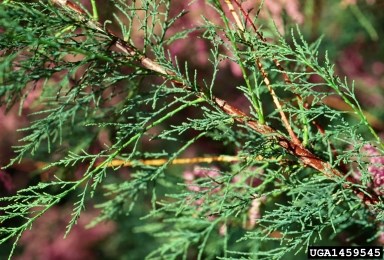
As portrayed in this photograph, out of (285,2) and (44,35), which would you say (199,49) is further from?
(44,35)

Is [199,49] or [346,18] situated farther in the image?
[346,18]

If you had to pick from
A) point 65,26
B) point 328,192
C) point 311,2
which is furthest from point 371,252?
point 311,2

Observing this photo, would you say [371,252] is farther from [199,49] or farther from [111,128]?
[199,49]

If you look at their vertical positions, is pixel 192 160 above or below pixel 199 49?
below

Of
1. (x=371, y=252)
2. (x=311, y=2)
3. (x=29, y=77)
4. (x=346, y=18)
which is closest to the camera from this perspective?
(x=29, y=77)

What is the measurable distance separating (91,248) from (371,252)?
3.16 metres

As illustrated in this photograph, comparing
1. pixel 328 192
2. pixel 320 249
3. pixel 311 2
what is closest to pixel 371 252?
pixel 320 249

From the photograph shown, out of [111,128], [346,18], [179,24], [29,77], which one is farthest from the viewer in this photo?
[346,18]

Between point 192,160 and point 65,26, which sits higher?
point 65,26

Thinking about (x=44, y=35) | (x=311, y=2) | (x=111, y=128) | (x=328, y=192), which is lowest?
(x=328, y=192)

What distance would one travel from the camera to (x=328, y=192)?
1.00 metres

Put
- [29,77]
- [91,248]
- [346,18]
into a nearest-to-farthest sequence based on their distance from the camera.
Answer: [29,77] < [346,18] < [91,248]

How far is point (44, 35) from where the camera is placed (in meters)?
0.96

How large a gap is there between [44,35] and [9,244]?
258 centimetres
